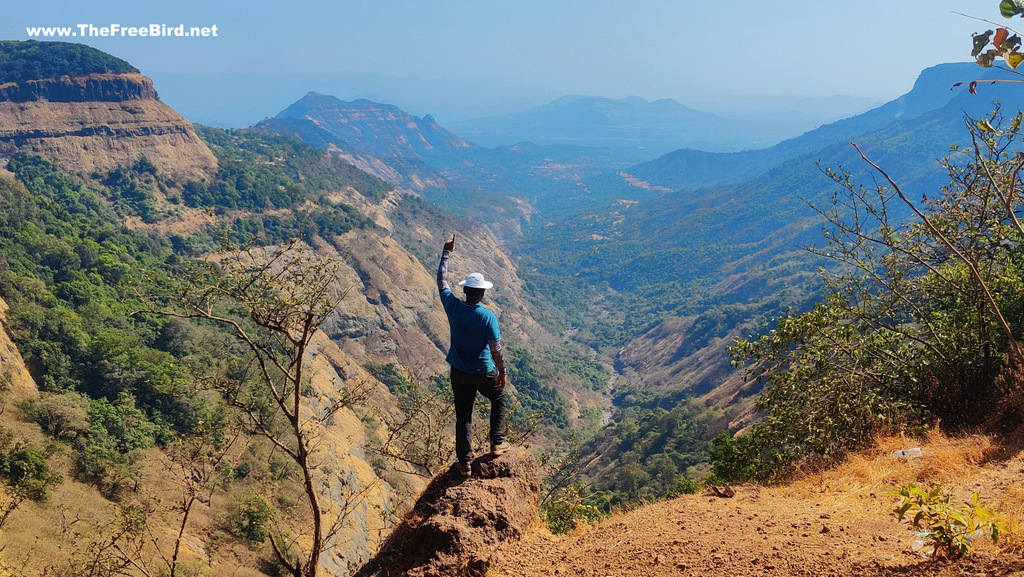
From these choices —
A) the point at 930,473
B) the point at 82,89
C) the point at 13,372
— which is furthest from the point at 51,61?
the point at 930,473

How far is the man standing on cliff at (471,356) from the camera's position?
20.6ft

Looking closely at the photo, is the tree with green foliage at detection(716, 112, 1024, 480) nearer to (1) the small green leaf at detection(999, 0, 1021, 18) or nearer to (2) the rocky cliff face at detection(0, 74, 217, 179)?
(1) the small green leaf at detection(999, 0, 1021, 18)

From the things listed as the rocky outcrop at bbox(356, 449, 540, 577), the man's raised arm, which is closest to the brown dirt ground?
the rocky outcrop at bbox(356, 449, 540, 577)

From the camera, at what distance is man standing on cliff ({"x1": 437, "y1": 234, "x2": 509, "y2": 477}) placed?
247 inches

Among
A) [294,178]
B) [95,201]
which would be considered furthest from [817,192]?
[95,201]

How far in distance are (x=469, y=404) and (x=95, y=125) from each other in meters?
84.3

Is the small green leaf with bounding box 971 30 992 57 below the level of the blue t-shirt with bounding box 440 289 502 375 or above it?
above

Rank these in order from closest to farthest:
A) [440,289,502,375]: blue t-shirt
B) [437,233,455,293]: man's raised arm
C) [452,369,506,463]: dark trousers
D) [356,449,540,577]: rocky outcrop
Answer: [356,449,540,577]: rocky outcrop < [440,289,502,375]: blue t-shirt < [452,369,506,463]: dark trousers < [437,233,455,293]: man's raised arm

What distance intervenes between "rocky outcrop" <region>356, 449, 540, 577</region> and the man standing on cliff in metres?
0.38

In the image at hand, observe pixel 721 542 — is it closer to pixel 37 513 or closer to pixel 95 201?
pixel 37 513

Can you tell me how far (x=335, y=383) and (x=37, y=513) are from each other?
29.6 metres

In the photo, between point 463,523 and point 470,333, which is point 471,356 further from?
point 463,523

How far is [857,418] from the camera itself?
8750 millimetres

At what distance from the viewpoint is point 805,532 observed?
573cm
